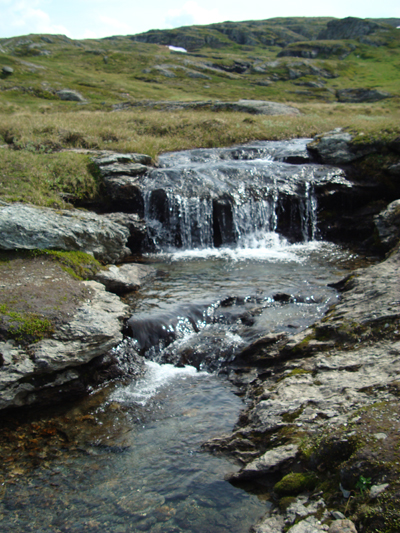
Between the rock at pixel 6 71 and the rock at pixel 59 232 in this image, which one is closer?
the rock at pixel 59 232

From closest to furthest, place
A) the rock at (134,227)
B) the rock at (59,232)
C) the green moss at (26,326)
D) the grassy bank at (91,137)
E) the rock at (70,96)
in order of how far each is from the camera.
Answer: the green moss at (26,326), the rock at (59,232), the grassy bank at (91,137), the rock at (134,227), the rock at (70,96)

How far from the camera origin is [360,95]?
7169cm

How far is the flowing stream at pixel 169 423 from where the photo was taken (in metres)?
4.72

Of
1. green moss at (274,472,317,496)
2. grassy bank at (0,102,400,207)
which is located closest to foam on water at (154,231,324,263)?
grassy bank at (0,102,400,207)

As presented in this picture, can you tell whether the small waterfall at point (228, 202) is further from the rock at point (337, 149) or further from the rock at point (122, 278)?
the rock at point (122, 278)

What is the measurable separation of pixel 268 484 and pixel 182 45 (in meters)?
175

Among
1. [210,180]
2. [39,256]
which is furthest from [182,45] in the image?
[39,256]

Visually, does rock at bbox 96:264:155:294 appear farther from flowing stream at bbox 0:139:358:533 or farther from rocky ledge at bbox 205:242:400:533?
rocky ledge at bbox 205:242:400:533

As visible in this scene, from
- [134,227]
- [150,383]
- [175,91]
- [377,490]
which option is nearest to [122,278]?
[150,383]

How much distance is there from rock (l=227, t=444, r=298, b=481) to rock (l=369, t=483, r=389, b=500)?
48.7 inches

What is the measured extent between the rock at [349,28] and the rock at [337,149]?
137319mm

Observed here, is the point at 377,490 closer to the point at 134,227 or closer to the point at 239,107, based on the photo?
the point at 134,227

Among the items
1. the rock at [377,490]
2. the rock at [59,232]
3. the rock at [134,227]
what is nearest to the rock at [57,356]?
the rock at [59,232]

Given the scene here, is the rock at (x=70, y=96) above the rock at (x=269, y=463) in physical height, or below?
above
